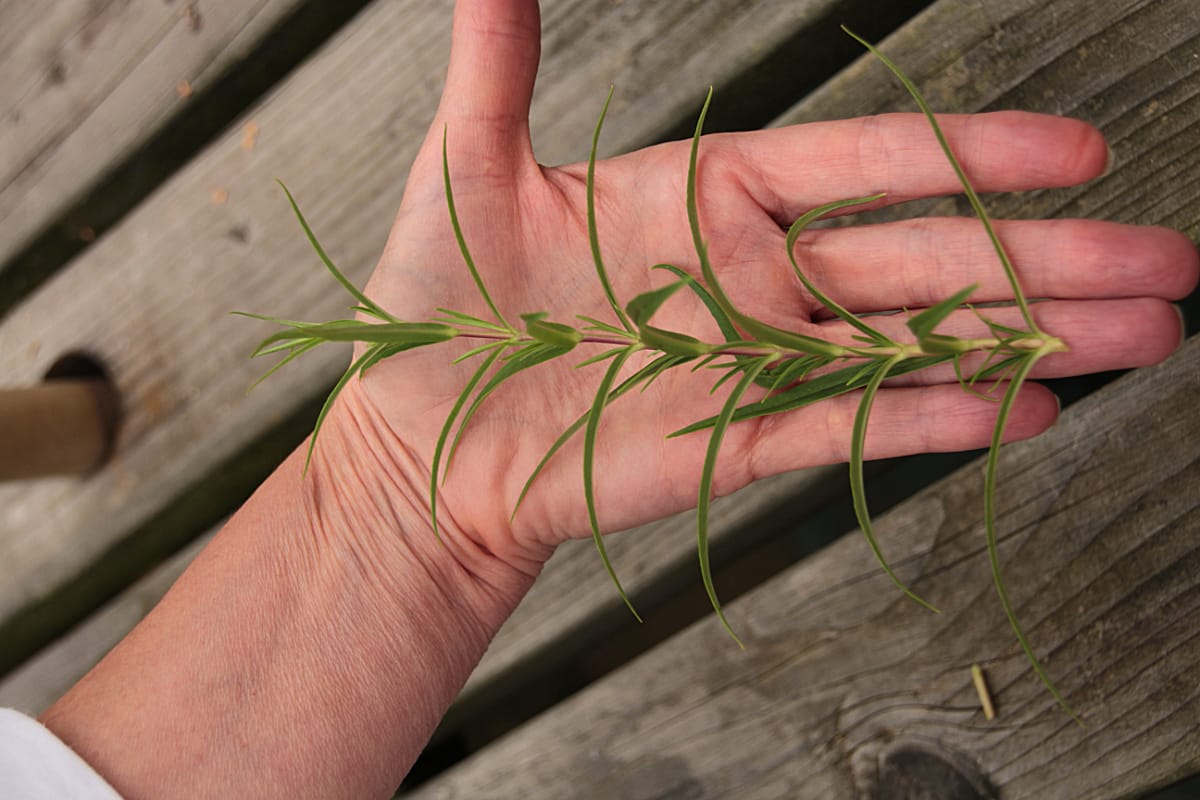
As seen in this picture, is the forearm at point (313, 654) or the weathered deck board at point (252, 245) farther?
the weathered deck board at point (252, 245)

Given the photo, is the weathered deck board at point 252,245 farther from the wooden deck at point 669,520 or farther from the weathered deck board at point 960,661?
the weathered deck board at point 960,661

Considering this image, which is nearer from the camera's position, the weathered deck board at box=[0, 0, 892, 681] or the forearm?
the forearm

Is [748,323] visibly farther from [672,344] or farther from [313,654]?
[313,654]

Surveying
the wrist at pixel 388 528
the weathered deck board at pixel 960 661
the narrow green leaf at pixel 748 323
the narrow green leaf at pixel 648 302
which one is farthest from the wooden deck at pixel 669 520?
the narrow green leaf at pixel 648 302

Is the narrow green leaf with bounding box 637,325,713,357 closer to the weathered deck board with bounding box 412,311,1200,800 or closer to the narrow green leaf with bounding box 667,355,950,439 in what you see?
the narrow green leaf with bounding box 667,355,950,439

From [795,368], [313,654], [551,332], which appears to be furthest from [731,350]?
[313,654]

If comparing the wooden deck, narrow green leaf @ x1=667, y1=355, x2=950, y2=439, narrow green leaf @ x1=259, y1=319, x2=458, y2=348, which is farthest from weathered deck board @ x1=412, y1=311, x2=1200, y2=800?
narrow green leaf @ x1=259, y1=319, x2=458, y2=348

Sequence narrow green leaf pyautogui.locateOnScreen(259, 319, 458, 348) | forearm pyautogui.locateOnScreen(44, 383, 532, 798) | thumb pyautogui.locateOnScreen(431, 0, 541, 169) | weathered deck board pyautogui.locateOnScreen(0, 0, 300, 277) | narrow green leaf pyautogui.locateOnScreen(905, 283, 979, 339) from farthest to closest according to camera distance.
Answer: weathered deck board pyautogui.locateOnScreen(0, 0, 300, 277) < forearm pyautogui.locateOnScreen(44, 383, 532, 798) < thumb pyautogui.locateOnScreen(431, 0, 541, 169) < narrow green leaf pyautogui.locateOnScreen(259, 319, 458, 348) < narrow green leaf pyautogui.locateOnScreen(905, 283, 979, 339)
